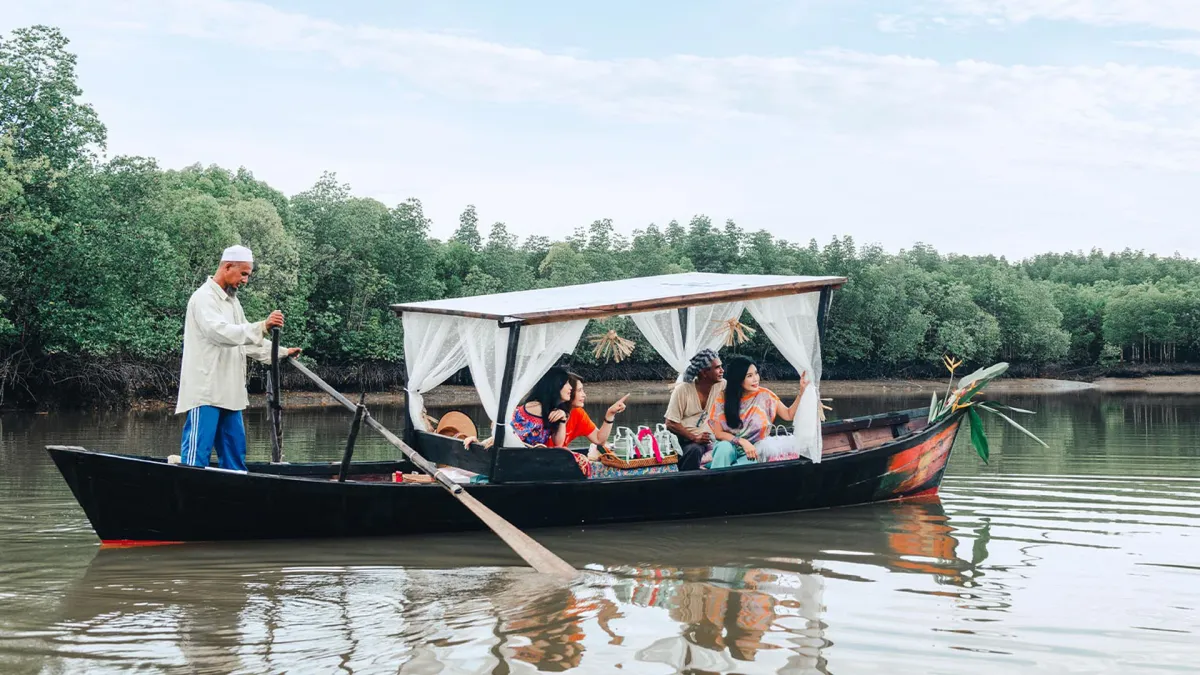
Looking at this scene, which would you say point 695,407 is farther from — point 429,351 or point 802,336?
point 429,351

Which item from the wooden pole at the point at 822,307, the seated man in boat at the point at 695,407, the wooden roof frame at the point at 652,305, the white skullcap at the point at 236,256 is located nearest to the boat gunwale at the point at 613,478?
the seated man in boat at the point at 695,407

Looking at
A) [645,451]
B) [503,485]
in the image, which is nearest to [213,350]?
[503,485]

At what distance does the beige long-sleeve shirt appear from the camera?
301 inches

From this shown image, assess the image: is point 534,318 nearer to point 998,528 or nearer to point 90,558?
point 90,558

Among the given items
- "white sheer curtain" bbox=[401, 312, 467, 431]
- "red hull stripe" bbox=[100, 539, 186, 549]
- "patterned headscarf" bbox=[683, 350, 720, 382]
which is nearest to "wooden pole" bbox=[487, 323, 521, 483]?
"white sheer curtain" bbox=[401, 312, 467, 431]

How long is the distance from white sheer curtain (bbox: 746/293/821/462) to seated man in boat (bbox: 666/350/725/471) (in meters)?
0.67

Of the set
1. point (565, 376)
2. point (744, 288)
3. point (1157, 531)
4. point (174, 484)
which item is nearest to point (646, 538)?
point (565, 376)

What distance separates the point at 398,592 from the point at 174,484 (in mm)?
2121

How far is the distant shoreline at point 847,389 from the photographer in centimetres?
3107

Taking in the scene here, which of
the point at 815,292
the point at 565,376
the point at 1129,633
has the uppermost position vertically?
the point at 815,292

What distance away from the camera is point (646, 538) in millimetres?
8742

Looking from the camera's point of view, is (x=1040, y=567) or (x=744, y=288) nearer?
(x=1040, y=567)

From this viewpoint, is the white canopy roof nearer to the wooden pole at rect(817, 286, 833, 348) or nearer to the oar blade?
the wooden pole at rect(817, 286, 833, 348)

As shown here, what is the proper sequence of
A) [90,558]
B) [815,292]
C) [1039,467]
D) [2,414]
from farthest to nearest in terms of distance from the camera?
[2,414]
[1039,467]
[815,292]
[90,558]
